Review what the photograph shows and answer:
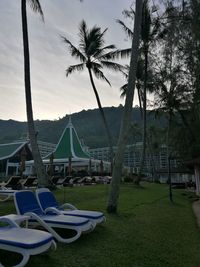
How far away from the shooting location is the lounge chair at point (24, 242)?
350cm

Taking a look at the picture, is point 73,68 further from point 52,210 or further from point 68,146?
point 52,210

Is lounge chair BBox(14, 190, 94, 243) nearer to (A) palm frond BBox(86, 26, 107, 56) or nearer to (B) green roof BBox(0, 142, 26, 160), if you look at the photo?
(A) palm frond BBox(86, 26, 107, 56)

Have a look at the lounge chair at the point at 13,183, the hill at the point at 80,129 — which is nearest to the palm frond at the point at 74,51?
the lounge chair at the point at 13,183

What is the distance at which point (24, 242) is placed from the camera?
11.6ft

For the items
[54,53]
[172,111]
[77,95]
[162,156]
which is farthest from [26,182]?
[162,156]

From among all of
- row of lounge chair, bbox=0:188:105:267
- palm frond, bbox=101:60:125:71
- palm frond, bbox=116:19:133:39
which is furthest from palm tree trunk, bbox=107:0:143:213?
palm frond, bbox=101:60:125:71

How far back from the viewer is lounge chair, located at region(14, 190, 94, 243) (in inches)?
193

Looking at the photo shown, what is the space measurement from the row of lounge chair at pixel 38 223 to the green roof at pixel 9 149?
94.6 ft

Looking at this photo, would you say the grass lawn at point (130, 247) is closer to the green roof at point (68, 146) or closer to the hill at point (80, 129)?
the green roof at point (68, 146)

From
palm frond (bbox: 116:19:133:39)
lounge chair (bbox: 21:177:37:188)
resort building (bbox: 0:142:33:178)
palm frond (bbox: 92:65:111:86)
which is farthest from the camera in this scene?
resort building (bbox: 0:142:33:178)

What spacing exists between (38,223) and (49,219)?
207 mm

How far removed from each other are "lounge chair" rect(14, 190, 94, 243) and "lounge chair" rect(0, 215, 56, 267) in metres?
0.81

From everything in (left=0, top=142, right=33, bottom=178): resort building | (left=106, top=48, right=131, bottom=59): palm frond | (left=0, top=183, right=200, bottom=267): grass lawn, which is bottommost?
(left=0, top=183, right=200, bottom=267): grass lawn

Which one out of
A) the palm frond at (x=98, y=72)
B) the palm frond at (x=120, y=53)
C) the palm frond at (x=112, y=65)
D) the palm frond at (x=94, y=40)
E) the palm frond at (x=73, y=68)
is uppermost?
the palm frond at (x=94, y=40)
